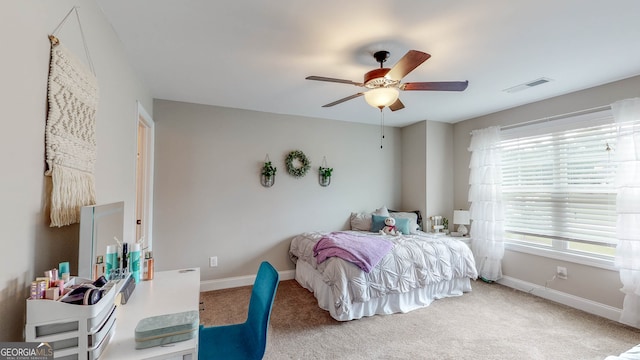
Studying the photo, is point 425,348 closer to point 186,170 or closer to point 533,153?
point 533,153

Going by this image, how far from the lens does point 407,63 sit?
189 centimetres

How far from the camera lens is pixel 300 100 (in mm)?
3543

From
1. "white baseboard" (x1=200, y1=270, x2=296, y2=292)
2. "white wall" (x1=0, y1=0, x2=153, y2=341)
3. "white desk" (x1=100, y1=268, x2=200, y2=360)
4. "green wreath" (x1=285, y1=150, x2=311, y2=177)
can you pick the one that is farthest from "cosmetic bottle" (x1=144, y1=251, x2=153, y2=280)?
"green wreath" (x1=285, y1=150, x2=311, y2=177)

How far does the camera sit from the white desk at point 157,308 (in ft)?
3.29

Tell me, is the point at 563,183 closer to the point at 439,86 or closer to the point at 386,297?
the point at 439,86

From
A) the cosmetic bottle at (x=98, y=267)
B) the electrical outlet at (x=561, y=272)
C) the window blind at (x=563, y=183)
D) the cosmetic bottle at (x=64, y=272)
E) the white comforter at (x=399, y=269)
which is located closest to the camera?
the cosmetic bottle at (x=64, y=272)

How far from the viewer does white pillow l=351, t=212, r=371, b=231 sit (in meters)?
4.37

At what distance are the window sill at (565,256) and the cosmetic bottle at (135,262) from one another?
4.29 metres

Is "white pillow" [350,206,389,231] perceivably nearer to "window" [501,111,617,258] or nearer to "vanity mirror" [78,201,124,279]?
"window" [501,111,617,258]

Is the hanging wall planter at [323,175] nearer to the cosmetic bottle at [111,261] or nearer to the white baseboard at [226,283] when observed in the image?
the white baseboard at [226,283]

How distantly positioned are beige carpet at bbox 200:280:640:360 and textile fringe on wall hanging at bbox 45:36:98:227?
1776mm

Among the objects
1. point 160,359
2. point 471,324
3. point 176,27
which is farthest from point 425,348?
point 176,27

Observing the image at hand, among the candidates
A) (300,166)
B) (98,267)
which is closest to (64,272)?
(98,267)

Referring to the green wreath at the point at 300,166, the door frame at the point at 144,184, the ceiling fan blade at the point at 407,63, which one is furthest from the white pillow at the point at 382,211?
the door frame at the point at 144,184
